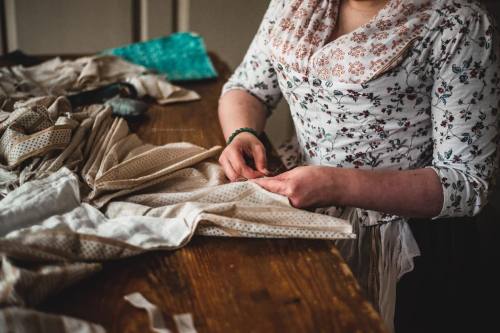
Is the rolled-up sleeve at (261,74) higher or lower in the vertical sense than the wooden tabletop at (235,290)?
higher

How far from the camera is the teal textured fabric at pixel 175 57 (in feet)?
5.52

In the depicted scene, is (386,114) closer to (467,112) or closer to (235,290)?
(467,112)

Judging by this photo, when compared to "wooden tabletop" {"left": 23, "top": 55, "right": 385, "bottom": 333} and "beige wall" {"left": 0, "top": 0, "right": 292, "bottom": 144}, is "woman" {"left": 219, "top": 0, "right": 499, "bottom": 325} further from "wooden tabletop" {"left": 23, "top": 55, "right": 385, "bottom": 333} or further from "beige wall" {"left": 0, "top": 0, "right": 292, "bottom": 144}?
"beige wall" {"left": 0, "top": 0, "right": 292, "bottom": 144}

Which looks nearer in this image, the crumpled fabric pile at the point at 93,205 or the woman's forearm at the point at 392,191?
the crumpled fabric pile at the point at 93,205

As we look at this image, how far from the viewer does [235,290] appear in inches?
25.4

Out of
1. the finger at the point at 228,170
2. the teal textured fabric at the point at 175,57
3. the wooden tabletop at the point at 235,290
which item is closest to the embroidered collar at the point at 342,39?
the finger at the point at 228,170

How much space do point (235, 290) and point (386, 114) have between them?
1.85 feet

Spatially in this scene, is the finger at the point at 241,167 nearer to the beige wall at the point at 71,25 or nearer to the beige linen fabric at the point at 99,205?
the beige linen fabric at the point at 99,205

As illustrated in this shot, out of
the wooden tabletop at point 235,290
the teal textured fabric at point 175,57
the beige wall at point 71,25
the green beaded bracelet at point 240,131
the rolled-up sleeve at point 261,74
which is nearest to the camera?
the wooden tabletop at point 235,290

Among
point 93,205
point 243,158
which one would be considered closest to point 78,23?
point 243,158

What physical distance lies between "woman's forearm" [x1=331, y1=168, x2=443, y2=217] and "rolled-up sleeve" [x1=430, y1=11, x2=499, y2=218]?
3 centimetres

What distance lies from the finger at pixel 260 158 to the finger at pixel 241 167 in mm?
15

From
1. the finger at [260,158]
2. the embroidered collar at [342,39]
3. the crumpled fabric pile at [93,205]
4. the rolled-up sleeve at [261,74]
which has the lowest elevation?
the finger at [260,158]

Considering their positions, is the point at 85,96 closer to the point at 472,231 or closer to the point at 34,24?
the point at 472,231
